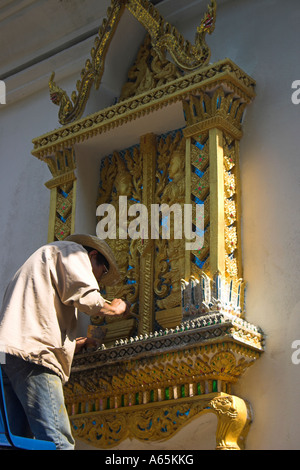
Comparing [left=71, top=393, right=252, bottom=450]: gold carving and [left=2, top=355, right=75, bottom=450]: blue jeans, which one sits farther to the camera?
[left=71, top=393, right=252, bottom=450]: gold carving

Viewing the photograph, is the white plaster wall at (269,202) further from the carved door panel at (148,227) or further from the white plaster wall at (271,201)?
the carved door panel at (148,227)

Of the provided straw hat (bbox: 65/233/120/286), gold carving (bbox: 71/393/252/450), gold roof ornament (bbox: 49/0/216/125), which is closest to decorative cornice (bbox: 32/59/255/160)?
gold roof ornament (bbox: 49/0/216/125)

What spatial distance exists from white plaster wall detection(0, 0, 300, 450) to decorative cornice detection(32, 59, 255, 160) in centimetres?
19

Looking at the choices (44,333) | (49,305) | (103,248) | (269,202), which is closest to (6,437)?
(44,333)

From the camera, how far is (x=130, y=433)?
3.86 m

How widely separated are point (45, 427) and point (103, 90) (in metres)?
2.34

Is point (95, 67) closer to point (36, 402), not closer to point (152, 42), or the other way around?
point (152, 42)

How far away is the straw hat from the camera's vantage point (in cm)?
382

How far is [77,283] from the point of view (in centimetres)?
335

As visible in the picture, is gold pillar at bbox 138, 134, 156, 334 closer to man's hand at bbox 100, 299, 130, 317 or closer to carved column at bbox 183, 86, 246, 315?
man's hand at bbox 100, 299, 130, 317

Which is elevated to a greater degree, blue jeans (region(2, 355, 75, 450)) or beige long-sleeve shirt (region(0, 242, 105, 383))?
beige long-sleeve shirt (region(0, 242, 105, 383))

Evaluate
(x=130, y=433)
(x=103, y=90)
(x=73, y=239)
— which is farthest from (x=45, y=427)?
(x=103, y=90)

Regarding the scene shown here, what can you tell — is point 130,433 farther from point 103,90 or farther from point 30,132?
point 30,132

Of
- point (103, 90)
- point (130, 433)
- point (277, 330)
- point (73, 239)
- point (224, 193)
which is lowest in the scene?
point (130, 433)
